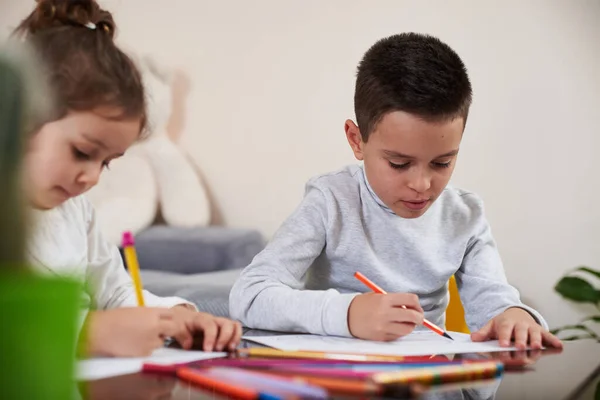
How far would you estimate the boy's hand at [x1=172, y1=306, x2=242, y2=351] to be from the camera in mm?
759

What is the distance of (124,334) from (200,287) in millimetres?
1487

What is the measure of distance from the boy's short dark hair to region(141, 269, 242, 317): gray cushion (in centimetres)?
99

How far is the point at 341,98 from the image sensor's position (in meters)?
2.78

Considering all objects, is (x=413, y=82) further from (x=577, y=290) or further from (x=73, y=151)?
(x=577, y=290)

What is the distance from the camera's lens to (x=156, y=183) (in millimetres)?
2873

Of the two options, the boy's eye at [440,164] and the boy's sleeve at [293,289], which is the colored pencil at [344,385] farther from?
the boy's eye at [440,164]

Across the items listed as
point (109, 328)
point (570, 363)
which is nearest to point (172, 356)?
point (109, 328)

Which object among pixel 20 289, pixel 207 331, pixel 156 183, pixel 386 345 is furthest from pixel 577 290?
pixel 20 289

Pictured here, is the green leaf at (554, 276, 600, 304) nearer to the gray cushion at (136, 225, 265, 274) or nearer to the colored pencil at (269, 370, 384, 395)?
the gray cushion at (136, 225, 265, 274)

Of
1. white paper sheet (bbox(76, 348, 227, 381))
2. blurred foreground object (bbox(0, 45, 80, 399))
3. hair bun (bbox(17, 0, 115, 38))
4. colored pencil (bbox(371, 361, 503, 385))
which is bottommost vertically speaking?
white paper sheet (bbox(76, 348, 227, 381))

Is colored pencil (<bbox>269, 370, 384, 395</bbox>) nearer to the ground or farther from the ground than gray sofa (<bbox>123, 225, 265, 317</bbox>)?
farther from the ground

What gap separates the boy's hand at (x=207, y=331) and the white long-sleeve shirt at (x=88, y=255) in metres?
0.16

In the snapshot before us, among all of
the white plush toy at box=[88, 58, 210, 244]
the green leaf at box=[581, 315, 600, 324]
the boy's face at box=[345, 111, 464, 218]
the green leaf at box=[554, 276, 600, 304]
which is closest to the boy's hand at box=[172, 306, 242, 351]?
the boy's face at box=[345, 111, 464, 218]

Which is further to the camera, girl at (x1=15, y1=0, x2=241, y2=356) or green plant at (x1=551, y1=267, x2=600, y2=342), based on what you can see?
green plant at (x1=551, y1=267, x2=600, y2=342)
